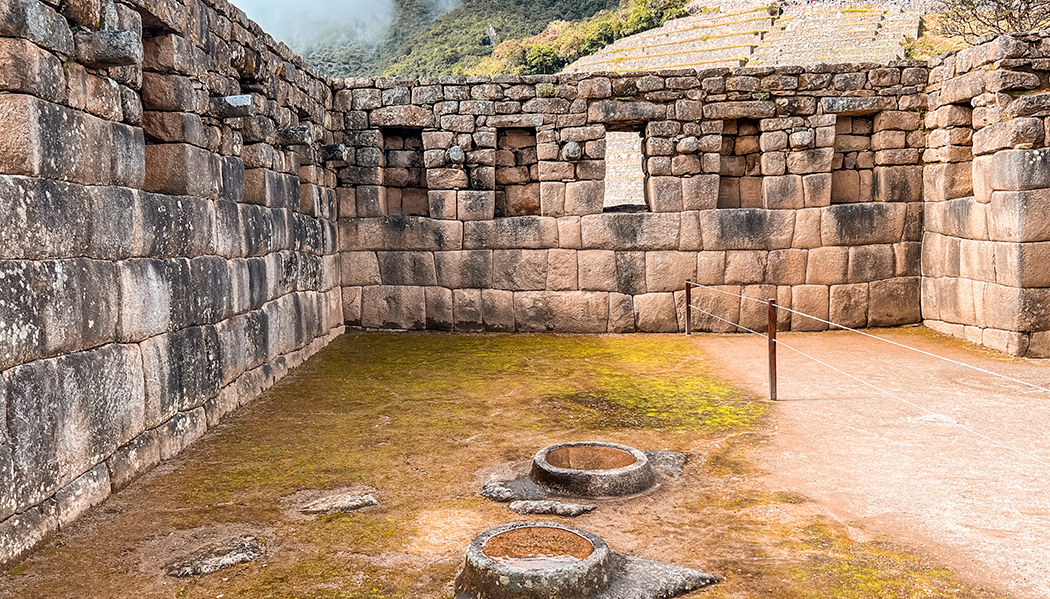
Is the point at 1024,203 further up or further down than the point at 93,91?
further down

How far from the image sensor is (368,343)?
31.6 ft

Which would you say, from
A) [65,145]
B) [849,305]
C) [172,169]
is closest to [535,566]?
[65,145]

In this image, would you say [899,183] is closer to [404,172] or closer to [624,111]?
[624,111]

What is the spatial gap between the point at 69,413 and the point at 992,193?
349 inches

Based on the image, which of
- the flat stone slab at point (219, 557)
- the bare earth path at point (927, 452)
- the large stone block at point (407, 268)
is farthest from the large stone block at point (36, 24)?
the large stone block at point (407, 268)

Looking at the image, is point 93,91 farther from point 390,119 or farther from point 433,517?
point 390,119

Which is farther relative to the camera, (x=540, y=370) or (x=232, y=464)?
(x=540, y=370)

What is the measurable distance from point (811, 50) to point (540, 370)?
100 feet

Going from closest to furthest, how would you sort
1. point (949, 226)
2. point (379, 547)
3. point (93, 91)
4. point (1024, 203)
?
point (379, 547) < point (93, 91) < point (1024, 203) < point (949, 226)

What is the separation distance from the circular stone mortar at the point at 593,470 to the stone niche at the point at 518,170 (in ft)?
18.6

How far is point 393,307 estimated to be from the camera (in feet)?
34.2

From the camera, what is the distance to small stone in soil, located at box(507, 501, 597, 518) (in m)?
4.24

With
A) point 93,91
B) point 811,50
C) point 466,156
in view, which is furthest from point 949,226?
point 811,50

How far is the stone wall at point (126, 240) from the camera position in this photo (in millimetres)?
3787
